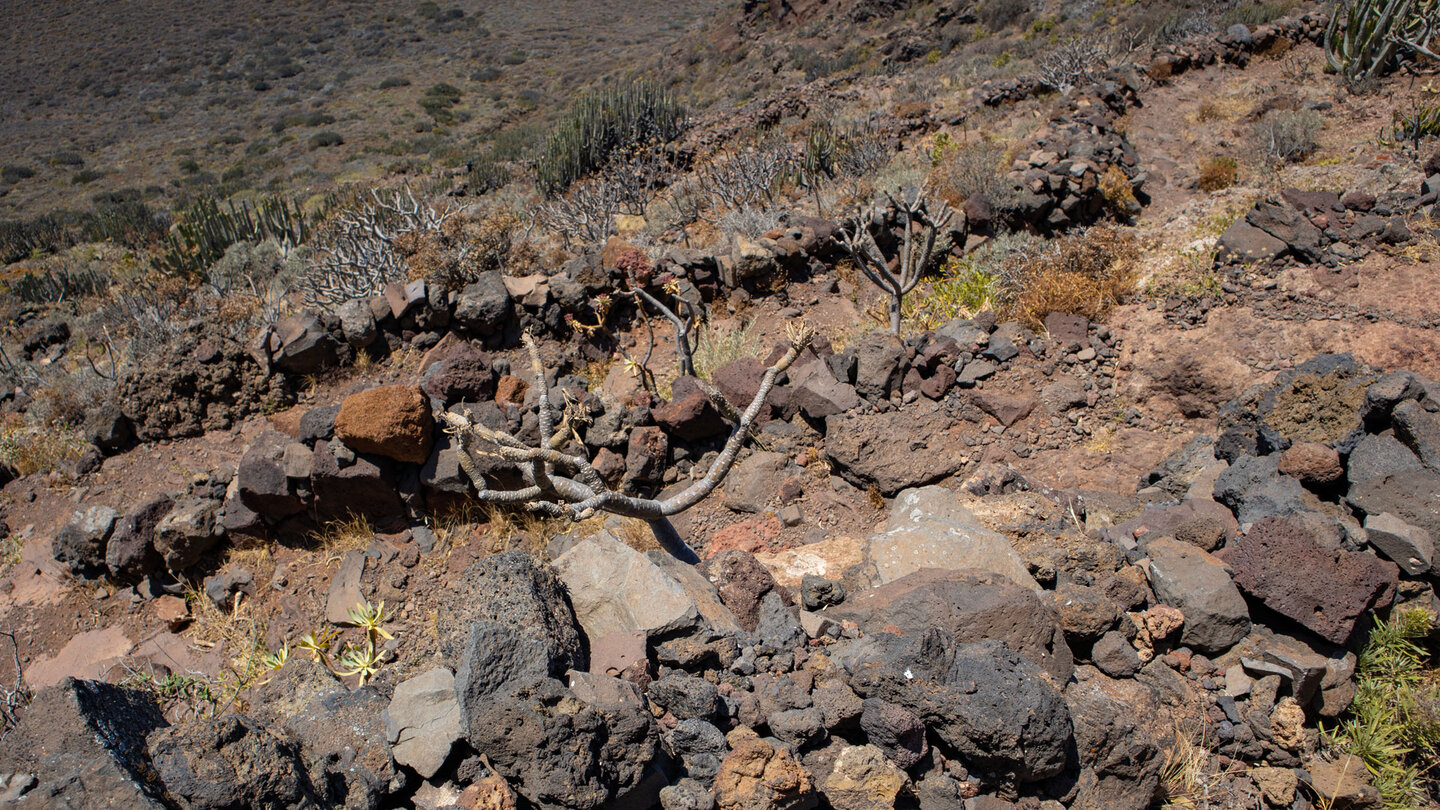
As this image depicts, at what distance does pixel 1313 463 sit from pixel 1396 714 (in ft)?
4.62

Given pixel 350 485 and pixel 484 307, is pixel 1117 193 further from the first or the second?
pixel 350 485

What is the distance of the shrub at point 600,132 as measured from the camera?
48.6 feet

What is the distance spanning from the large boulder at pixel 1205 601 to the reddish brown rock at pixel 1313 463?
A: 102cm

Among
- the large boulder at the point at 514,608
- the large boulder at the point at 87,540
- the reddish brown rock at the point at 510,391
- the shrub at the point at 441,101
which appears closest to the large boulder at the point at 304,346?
the large boulder at the point at 87,540

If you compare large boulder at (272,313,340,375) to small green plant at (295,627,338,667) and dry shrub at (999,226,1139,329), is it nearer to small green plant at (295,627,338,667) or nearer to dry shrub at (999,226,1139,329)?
small green plant at (295,627,338,667)

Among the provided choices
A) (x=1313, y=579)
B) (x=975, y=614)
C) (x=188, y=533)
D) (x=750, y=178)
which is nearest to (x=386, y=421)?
(x=188, y=533)

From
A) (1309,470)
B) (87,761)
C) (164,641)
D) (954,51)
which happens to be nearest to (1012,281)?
(1309,470)

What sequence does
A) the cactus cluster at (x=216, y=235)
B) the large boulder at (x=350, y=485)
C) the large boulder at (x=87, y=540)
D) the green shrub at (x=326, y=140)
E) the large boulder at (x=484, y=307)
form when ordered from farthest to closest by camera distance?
the green shrub at (x=326, y=140)
the cactus cluster at (x=216, y=235)
the large boulder at (x=484, y=307)
the large boulder at (x=87, y=540)
the large boulder at (x=350, y=485)

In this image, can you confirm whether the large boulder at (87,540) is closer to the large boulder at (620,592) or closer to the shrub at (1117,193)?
the large boulder at (620,592)

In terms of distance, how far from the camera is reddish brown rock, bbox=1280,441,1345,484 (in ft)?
13.3

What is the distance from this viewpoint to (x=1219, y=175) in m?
8.94

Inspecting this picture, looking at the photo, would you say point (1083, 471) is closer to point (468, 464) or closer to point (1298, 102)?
point (468, 464)

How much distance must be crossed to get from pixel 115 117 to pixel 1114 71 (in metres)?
40.2

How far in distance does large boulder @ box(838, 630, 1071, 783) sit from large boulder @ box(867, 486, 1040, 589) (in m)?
0.84
